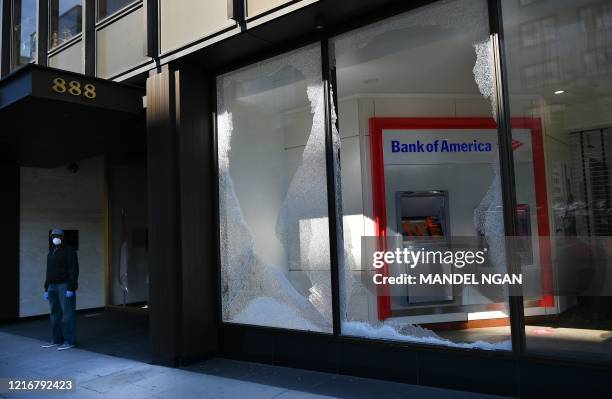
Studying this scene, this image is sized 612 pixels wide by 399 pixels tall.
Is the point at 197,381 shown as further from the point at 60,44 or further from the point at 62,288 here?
the point at 60,44

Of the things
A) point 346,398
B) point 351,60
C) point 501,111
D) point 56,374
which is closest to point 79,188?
point 56,374

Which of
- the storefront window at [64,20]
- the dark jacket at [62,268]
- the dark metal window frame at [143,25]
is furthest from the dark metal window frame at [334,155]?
the storefront window at [64,20]

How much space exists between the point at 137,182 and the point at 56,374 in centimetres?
599

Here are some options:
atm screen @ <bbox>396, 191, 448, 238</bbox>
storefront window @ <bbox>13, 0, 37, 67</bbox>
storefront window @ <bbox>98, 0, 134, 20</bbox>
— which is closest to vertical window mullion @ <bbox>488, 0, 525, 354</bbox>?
atm screen @ <bbox>396, 191, 448, 238</bbox>

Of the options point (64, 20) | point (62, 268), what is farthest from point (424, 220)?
point (64, 20)

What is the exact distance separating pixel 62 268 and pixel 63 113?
2315 millimetres

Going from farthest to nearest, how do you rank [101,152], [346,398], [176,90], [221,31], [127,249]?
1. [127,249]
2. [101,152]
3. [176,90]
4. [221,31]
5. [346,398]

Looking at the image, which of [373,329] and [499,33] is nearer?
[499,33]

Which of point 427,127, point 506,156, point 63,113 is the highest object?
point 63,113

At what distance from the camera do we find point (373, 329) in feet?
17.1

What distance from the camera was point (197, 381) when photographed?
210 inches

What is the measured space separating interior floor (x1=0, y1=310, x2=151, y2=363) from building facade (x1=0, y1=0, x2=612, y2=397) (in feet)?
3.69

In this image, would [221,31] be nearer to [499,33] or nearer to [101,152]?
[499,33]

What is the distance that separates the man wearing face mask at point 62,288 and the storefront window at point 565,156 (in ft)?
20.6
